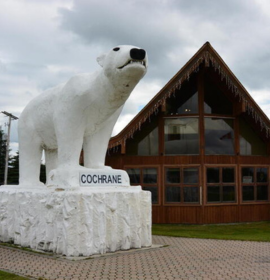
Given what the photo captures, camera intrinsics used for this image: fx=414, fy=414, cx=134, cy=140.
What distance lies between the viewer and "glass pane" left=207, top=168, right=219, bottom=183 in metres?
14.6

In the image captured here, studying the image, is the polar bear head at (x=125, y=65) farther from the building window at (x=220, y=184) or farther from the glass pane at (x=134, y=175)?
the building window at (x=220, y=184)

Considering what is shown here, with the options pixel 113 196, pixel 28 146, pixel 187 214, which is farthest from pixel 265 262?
pixel 187 214

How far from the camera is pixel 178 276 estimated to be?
19.0 feet

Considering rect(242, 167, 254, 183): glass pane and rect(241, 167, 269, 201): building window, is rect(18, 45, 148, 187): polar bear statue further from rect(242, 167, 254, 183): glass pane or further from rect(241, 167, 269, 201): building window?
rect(241, 167, 269, 201): building window

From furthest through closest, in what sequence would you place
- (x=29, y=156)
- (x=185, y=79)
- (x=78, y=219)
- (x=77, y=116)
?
(x=185, y=79) → (x=29, y=156) → (x=77, y=116) → (x=78, y=219)

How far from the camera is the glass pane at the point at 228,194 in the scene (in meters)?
14.8

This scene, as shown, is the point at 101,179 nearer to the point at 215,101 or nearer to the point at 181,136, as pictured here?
the point at 181,136

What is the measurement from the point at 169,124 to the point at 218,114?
182 centimetres

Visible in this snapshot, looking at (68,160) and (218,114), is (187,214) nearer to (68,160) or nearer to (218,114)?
(218,114)

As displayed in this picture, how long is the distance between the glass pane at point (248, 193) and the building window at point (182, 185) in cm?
186

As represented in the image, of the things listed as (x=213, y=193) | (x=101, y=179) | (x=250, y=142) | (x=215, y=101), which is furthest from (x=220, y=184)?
(x=101, y=179)

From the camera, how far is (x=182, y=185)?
14.6 metres

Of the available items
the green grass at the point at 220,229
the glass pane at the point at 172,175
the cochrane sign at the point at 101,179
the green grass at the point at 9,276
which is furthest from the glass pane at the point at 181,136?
the green grass at the point at 9,276

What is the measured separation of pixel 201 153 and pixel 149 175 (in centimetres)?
201
